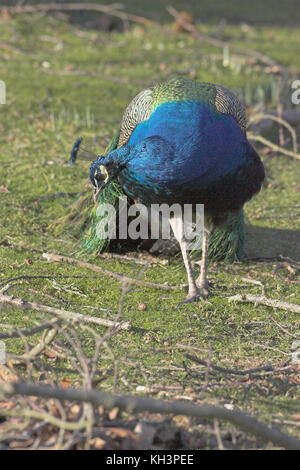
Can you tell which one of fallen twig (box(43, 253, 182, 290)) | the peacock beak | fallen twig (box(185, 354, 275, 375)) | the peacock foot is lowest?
fallen twig (box(185, 354, 275, 375))

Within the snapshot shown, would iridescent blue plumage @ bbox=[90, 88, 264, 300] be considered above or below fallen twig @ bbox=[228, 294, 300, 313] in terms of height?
above

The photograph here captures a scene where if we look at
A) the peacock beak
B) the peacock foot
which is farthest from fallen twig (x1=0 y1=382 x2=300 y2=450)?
the peacock beak

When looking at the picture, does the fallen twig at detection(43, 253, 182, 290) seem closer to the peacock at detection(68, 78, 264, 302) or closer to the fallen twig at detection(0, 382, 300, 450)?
the peacock at detection(68, 78, 264, 302)

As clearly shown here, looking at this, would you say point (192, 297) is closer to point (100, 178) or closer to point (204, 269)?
point (204, 269)

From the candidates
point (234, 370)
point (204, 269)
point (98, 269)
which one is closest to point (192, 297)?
point (204, 269)

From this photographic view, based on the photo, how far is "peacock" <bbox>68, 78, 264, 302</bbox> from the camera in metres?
3.43

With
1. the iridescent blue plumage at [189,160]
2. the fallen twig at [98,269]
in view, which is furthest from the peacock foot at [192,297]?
the iridescent blue plumage at [189,160]

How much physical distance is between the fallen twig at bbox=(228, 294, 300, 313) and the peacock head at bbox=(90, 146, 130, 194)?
90cm

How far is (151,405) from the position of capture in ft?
7.14

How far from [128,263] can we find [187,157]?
104 cm

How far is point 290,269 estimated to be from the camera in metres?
4.20

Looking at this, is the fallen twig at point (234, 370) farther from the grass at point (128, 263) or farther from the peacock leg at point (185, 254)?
the peacock leg at point (185, 254)

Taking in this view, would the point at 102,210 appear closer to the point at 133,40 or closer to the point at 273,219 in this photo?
the point at 273,219
